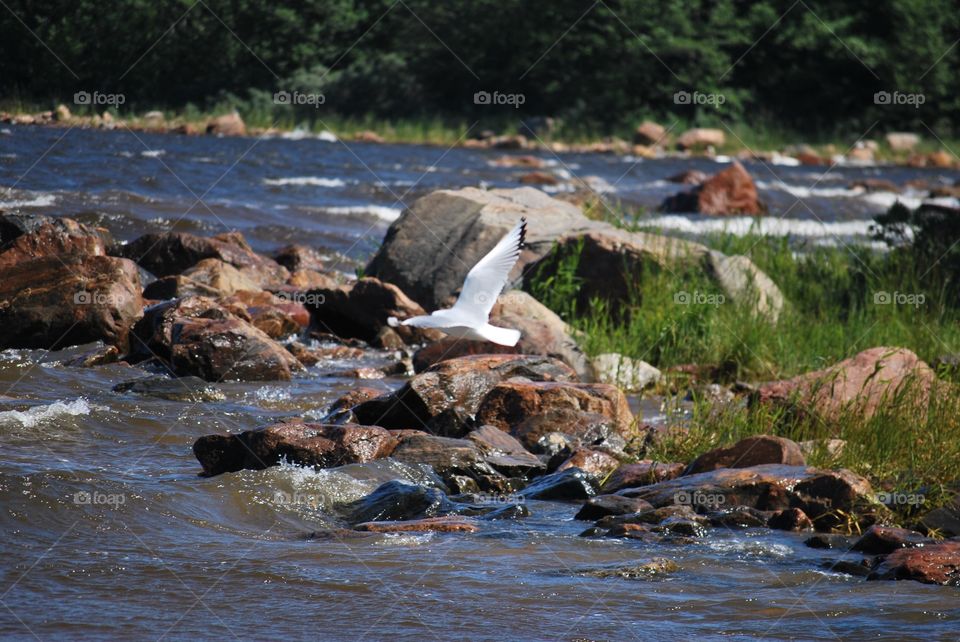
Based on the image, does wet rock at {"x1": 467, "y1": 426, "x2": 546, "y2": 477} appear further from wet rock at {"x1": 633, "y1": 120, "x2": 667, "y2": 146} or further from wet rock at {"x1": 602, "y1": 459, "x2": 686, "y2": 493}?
wet rock at {"x1": 633, "y1": 120, "x2": 667, "y2": 146}

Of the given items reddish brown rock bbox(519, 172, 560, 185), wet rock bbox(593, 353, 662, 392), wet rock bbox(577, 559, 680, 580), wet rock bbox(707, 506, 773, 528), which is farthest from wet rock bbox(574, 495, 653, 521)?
reddish brown rock bbox(519, 172, 560, 185)

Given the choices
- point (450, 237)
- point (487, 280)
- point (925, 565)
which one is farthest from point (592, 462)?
point (450, 237)

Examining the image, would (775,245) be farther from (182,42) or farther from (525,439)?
(182,42)

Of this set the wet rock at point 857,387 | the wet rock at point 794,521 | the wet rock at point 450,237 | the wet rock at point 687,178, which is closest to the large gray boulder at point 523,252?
the wet rock at point 450,237

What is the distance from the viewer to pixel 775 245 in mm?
12539

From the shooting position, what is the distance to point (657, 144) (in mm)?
37312

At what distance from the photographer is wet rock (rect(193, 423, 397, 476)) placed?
21.2ft

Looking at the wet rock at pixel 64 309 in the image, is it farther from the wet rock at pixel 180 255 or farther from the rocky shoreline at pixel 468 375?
the wet rock at pixel 180 255

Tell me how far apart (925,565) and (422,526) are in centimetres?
225

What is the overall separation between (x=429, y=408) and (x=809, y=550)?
2641mm

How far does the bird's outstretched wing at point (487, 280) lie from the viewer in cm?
722

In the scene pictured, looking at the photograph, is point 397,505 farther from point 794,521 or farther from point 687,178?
point 687,178

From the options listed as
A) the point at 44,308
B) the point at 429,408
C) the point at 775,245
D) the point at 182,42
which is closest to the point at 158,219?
the point at 44,308

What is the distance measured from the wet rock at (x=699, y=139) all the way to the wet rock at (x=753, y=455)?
3139 centimetres
